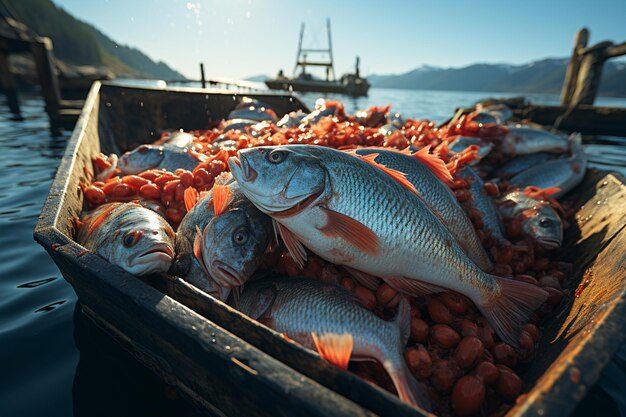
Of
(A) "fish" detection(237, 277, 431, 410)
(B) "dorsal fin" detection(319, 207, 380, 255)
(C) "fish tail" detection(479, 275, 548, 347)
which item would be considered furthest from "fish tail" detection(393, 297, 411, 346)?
(C) "fish tail" detection(479, 275, 548, 347)

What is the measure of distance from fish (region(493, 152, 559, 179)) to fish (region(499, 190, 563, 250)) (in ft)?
5.33

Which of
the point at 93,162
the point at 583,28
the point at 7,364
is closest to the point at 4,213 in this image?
the point at 93,162

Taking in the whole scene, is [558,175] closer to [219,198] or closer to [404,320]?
[404,320]

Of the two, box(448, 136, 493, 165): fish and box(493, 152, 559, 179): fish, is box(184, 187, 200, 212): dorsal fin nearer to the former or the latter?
box(448, 136, 493, 165): fish

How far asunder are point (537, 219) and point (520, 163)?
251 centimetres

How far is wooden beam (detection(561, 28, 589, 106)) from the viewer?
15.7 m

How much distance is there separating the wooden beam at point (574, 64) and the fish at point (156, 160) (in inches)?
727

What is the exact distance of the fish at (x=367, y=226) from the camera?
221 cm

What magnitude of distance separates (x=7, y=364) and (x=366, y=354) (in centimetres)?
264

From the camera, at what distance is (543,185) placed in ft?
15.8

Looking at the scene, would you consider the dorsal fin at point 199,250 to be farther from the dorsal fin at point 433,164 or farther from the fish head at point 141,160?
the fish head at point 141,160

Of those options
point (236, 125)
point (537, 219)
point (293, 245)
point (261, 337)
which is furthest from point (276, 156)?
point (236, 125)

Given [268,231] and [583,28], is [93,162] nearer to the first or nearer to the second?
[268,231]

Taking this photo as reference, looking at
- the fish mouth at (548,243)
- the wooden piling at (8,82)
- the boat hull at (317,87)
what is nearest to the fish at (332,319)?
the fish mouth at (548,243)
